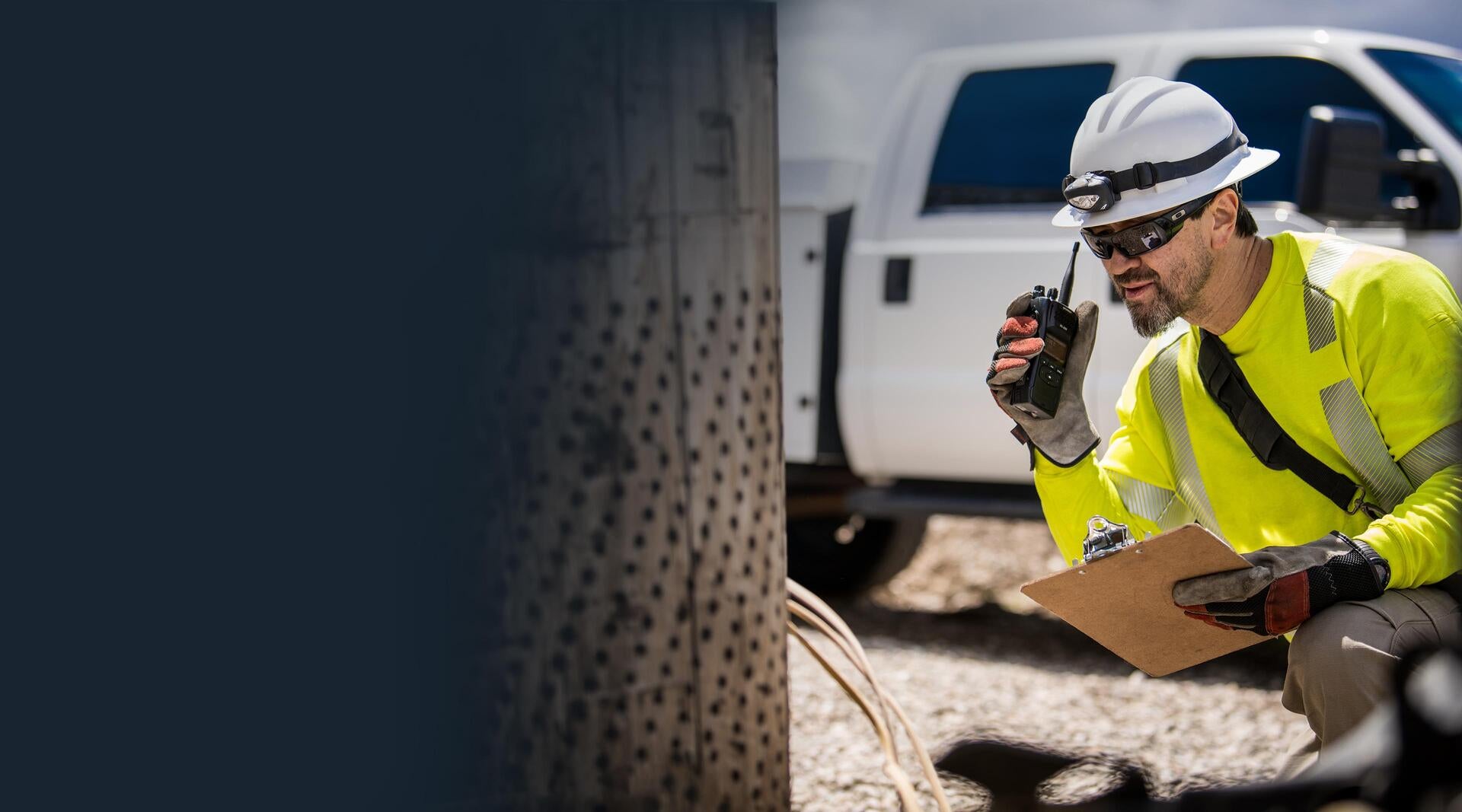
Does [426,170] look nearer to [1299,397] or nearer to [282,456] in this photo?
[282,456]

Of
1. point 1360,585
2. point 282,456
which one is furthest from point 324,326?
point 1360,585

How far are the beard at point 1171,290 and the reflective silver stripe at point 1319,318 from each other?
7.2 inches

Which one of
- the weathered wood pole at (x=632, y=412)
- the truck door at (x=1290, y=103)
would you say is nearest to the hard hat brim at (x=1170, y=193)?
the weathered wood pole at (x=632, y=412)

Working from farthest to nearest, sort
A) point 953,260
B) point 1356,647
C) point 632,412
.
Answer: point 953,260 < point 1356,647 < point 632,412

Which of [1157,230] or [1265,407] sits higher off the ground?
[1157,230]

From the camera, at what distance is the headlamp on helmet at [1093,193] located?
2549 millimetres

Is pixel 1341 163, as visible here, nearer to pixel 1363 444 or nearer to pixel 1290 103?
pixel 1290 103

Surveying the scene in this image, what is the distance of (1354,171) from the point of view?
4434mm

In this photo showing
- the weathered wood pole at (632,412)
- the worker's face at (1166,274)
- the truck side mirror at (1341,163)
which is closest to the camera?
the weathered wood pole at (632,412)

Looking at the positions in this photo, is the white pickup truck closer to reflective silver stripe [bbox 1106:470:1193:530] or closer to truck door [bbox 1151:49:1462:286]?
truck door [bbox 1151:49:1462:286]

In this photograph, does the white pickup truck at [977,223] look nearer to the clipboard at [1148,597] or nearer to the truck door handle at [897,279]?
the truck door handle at [897,279]

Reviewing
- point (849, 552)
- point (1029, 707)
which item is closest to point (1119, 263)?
point (1029, 707)

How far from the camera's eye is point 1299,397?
8.55 ft

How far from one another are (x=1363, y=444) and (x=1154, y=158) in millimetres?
630
